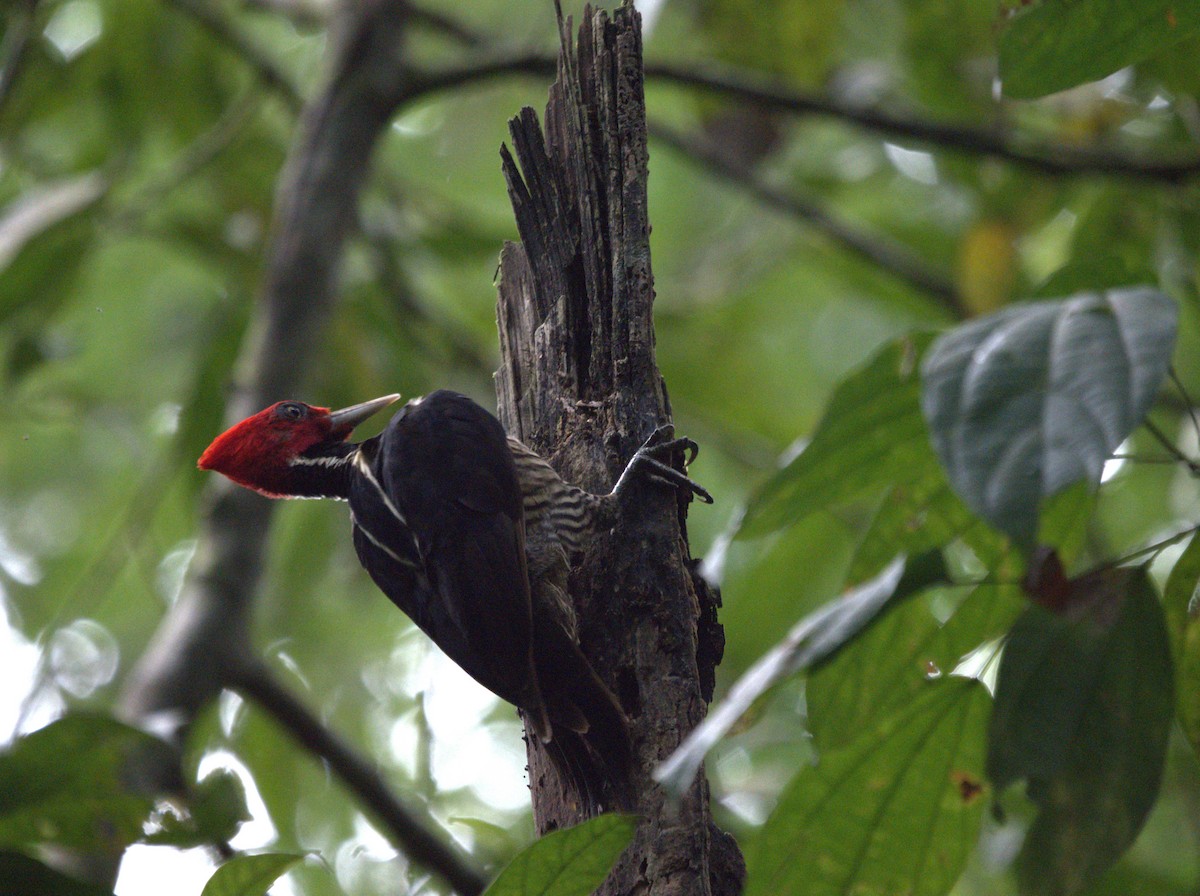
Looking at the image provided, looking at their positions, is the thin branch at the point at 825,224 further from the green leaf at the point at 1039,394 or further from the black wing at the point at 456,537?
the green leaf at the point at 1039,394

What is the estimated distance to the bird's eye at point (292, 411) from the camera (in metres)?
3.74

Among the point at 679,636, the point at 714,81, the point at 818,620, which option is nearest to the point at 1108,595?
the point at 818,620

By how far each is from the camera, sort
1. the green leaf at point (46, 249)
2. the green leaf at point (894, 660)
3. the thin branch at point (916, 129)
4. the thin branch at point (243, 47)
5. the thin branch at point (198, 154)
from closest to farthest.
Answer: the green leaf at point (894, 660), the green leaf at point (46, 249), the thin branch at point (916, 129), the thin branch at point (198, 154), the thin branch at point (243, 47)

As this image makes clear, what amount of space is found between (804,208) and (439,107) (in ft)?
11.4

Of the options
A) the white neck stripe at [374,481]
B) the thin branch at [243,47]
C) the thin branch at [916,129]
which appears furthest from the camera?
the thin branch at [243,47]

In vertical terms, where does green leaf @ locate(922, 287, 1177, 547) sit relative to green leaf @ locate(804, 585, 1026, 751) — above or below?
above

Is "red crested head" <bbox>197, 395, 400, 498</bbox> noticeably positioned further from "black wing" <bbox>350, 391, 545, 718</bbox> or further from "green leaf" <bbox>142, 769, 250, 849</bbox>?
"green leaf" <bbox>142, 769, 250, 849</bbox>

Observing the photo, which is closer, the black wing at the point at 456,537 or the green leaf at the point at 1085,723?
the green leaf at the point at 1085,723

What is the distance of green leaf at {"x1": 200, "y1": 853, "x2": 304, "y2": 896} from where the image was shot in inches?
60.8

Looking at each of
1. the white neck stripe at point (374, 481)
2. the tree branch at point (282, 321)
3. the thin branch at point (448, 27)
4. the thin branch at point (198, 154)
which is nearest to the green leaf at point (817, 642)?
the white neck stripe at point (374, 481)

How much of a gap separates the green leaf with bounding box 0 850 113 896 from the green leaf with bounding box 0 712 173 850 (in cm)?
13

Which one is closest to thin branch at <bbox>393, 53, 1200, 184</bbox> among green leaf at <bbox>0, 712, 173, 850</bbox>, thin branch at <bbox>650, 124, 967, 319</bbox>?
thin branch at <bbox>650, 124, 967, 319</bbox>

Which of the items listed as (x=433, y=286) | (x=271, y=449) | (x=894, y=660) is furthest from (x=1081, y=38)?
(x=433, y=286)

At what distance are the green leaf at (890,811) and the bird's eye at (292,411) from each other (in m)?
2.72
